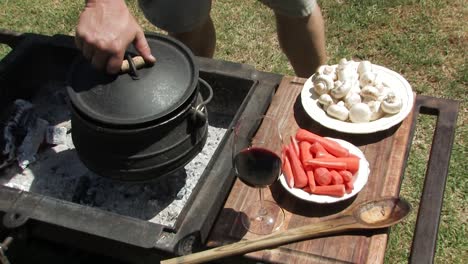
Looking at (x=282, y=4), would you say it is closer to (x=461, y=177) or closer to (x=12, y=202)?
(x=461, y=177)

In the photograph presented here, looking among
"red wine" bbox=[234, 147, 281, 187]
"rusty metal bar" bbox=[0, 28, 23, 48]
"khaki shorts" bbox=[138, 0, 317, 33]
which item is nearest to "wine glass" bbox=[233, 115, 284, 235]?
"red wine" bbox=[234, 147, 281, 187]

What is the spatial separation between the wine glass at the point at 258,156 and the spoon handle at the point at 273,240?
13 centimetres

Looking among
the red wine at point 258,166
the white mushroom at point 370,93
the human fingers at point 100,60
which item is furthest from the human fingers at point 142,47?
the white mushroom at point 370,93

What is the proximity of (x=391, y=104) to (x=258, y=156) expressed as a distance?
733mm

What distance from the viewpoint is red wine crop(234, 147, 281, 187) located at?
1.90 meters

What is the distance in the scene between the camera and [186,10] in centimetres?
298

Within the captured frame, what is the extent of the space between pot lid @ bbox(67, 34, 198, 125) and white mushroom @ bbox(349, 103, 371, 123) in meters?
0.68

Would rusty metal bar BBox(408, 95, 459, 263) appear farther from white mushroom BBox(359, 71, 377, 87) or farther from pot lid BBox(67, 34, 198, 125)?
pot lid BBox(67, 34, 198, 125)

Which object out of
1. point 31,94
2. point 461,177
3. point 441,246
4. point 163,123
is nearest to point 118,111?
point 163,123

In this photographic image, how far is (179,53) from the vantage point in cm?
236

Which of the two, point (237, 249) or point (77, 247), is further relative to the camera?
point (77, 247)

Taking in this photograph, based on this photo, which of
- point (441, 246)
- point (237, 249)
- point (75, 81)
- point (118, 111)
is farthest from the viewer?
point (441, 246)

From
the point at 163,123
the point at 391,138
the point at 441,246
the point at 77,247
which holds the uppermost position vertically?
the point at 163,123

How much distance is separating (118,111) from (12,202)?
1.78 feet
